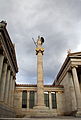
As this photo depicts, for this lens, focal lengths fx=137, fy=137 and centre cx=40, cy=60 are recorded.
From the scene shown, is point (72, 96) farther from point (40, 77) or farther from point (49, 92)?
point (40, 77)

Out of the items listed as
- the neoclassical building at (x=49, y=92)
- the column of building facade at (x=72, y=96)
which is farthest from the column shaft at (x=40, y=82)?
the column of building facade at (x=72, y=96)

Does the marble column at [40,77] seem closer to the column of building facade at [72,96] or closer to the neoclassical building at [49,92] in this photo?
the neoclassical building at [49,92]

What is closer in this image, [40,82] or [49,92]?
[40,82]

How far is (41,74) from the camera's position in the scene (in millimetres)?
26891

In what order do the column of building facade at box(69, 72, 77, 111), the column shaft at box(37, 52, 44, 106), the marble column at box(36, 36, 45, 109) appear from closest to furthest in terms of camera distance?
the marble column at box(36, 36, 45, 109) < the column shaft at box(37, 52, 44, 106) < the column of building facade at box(69, 72, 77, 111)

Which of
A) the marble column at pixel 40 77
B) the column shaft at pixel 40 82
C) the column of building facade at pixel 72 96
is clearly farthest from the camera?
the column of building facade at pixel 72 96

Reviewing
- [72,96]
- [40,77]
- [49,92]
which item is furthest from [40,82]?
[49,92]

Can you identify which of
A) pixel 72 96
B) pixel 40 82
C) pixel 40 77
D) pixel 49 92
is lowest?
pixel 72 96

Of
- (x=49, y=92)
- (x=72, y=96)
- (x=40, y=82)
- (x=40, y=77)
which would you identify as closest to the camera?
(x=40, y=82)

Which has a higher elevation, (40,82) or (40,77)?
(40,77)

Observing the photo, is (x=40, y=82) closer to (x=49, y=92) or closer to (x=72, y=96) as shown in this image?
(x=72, y=96)

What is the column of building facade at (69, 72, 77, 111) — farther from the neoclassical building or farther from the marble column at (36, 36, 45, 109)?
the marble column at (36, 36, 45, 109)

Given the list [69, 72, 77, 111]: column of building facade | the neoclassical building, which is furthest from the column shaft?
[69, 72, 77, 111]: column of building facade

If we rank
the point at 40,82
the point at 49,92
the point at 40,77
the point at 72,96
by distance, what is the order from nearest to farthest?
the point at 40,82 → the point at 40,77 → the point at 72,96 → the point at 49,92
